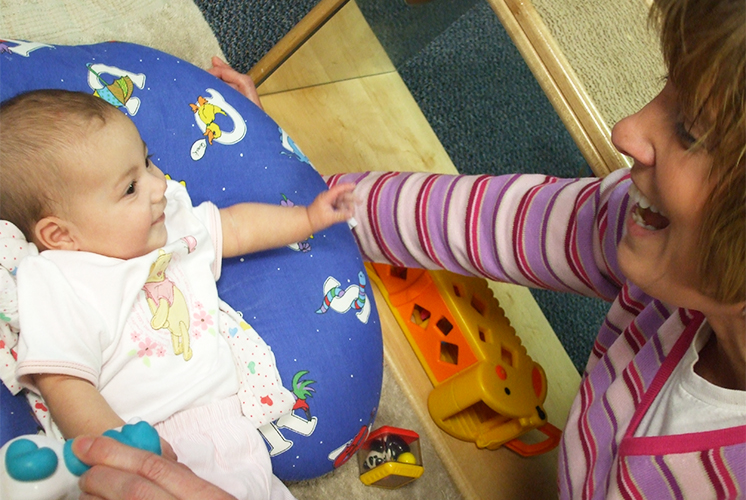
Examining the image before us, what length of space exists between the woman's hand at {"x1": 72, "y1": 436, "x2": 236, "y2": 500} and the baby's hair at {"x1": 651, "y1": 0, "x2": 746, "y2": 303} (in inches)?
16.9

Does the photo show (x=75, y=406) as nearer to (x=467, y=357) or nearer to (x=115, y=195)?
(x=115, y=195)

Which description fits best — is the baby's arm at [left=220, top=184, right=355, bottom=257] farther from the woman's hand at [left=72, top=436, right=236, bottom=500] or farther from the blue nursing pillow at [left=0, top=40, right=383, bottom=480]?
the woman's hand at [left=72, top=436, right=236, bottom=500]

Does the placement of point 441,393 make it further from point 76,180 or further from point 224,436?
point 76,180

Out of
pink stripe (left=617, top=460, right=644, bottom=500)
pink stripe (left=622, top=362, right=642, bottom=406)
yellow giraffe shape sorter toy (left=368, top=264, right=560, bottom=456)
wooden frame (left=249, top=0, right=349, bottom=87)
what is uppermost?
wooden frame (left=249, top=0, right=349, bottom=87)

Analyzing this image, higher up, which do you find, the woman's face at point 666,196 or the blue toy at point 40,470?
the blue toy at point 40,470

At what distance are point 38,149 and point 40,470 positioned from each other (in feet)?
1.10

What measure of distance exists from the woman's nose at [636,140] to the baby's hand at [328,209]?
370mm

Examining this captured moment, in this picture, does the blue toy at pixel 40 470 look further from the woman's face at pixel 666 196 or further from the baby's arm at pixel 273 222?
the woman's face at pixel 666 196

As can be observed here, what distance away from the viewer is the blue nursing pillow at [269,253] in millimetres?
824

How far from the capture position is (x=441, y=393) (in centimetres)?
121

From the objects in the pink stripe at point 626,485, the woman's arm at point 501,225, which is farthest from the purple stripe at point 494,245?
the pink stripe at point 626,485

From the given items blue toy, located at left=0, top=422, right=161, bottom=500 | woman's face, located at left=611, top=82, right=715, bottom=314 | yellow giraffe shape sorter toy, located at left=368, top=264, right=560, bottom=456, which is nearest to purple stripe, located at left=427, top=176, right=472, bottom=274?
yellow giraffe shape sorter toy, located at left=368, top=264, right=560, bottom=456

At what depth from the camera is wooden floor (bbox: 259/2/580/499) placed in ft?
4.06

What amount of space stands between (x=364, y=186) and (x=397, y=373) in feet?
1.42
